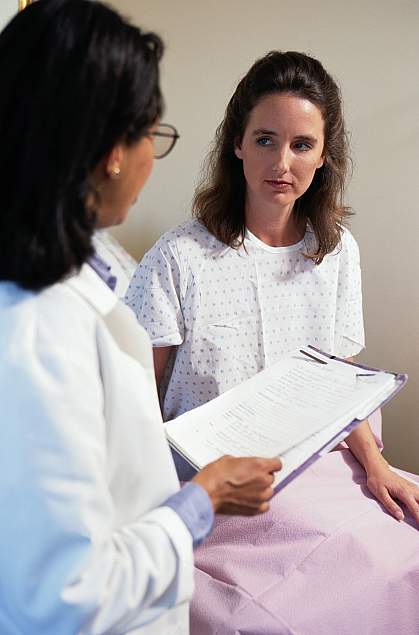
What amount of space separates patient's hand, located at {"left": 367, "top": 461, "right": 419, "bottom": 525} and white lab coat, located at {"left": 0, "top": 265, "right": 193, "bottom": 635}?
0.67 meters

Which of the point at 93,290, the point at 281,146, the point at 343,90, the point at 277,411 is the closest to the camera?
the point at 93,290

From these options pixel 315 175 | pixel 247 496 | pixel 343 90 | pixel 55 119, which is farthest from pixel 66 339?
pixel 343 90

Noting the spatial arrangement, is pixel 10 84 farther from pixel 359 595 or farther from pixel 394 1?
pixel 394 1

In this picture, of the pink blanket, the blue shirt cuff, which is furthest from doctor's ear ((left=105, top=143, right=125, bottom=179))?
the pink blanket

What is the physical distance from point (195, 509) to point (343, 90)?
1.43 meters

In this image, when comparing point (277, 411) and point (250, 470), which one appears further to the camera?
point (277, 411)

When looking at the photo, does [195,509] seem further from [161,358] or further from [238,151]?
[238,151]

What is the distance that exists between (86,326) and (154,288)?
29.5 inches

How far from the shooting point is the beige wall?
68.3 inches

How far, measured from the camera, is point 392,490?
1270 millimetres

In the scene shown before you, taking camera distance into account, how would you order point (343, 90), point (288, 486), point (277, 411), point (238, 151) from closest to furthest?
point (277, 411) < point (288, 486) < point (238, 151) < point (343, 90)

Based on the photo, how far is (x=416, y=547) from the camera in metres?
1.13

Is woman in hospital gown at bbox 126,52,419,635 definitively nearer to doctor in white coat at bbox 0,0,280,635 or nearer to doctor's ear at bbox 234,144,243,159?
doctor's ear at bbox 234,144,243,159

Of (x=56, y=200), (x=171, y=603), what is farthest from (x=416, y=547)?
(x=56, y=200)
